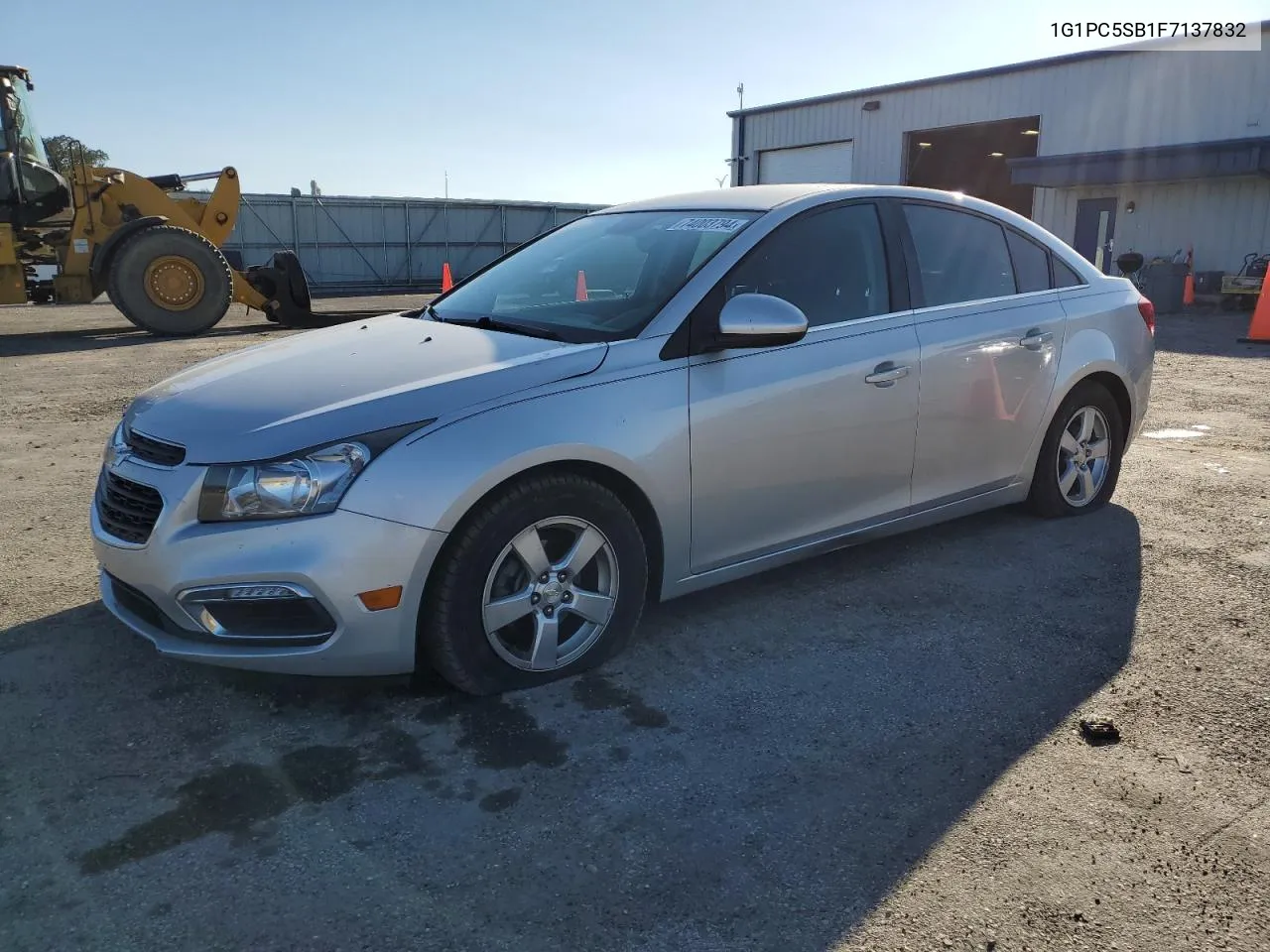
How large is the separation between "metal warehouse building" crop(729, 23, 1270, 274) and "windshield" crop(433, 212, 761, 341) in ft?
62.5

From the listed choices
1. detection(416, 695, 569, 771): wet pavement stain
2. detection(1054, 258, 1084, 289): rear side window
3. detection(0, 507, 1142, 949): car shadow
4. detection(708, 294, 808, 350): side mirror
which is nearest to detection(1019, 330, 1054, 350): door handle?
detection(1054, 258, 1084, 289): rear side window

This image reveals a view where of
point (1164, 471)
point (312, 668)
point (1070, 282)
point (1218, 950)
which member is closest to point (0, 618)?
point (312, 668)

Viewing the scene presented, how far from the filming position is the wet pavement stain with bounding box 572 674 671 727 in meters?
2.95

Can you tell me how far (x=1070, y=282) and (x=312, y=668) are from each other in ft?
12.7

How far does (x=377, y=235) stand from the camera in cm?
2950

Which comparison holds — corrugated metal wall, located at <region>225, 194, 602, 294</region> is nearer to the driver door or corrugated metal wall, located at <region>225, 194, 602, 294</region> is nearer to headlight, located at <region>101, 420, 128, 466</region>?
the driver door

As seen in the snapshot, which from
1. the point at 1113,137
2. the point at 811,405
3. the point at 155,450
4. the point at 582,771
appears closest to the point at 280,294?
the point at 155,450

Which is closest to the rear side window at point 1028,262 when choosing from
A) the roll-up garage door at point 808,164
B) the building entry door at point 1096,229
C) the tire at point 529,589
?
the tire at point 529,589

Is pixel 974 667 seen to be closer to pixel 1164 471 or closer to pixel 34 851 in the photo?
pixel 34 851

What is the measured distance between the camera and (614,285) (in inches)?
148

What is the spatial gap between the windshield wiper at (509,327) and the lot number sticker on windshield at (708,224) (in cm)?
79

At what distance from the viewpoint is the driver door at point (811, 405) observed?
3365 millimetres

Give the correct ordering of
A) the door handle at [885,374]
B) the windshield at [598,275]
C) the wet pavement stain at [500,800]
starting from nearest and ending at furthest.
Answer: the wet pavement stain at [500,800], the windshield at [598,275], the door handle at [885,374]

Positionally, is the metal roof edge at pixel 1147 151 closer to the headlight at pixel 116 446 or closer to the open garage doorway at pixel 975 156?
Result: the open garage doorway at pixel 975 156
